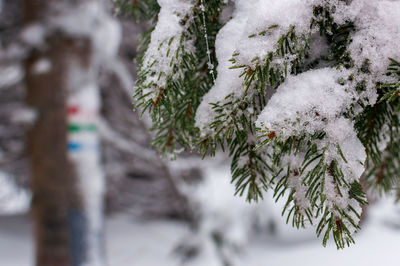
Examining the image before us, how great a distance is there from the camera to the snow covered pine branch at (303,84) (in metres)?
0.54

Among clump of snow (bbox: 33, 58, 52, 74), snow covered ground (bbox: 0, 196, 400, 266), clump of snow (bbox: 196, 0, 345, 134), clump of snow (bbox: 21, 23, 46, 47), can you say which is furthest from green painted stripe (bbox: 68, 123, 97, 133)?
snow covered ground (bbox: 0, 196, 400, 266)

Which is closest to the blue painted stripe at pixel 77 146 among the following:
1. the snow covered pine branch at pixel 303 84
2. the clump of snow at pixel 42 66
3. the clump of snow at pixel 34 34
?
the clump of snow at pixel 42 66

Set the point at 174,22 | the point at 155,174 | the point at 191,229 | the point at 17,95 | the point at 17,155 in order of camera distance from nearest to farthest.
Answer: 1. the point at 174,22
2. the point at 191,229
3. the point at 17,155
4. the point at 17,95
5. the point at 155,174

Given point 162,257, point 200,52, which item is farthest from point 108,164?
point 200,52

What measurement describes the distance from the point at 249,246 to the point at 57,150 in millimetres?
3801

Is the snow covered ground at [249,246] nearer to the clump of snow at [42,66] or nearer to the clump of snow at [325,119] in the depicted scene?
the clump of snow at [42,66]

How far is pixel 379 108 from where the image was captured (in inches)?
25.4

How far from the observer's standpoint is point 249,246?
17.3 ft

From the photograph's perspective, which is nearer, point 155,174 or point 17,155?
point 17,155

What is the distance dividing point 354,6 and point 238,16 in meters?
0.22

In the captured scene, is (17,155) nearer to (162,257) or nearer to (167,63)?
(162,257)

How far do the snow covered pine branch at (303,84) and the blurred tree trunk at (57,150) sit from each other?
194 cm

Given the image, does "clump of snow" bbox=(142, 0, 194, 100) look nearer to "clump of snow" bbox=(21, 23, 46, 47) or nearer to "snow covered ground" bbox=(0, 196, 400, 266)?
"clump of snow" bbox=(21, 23, 46, 47)

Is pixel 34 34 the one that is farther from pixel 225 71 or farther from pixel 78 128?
pixel 225 71
